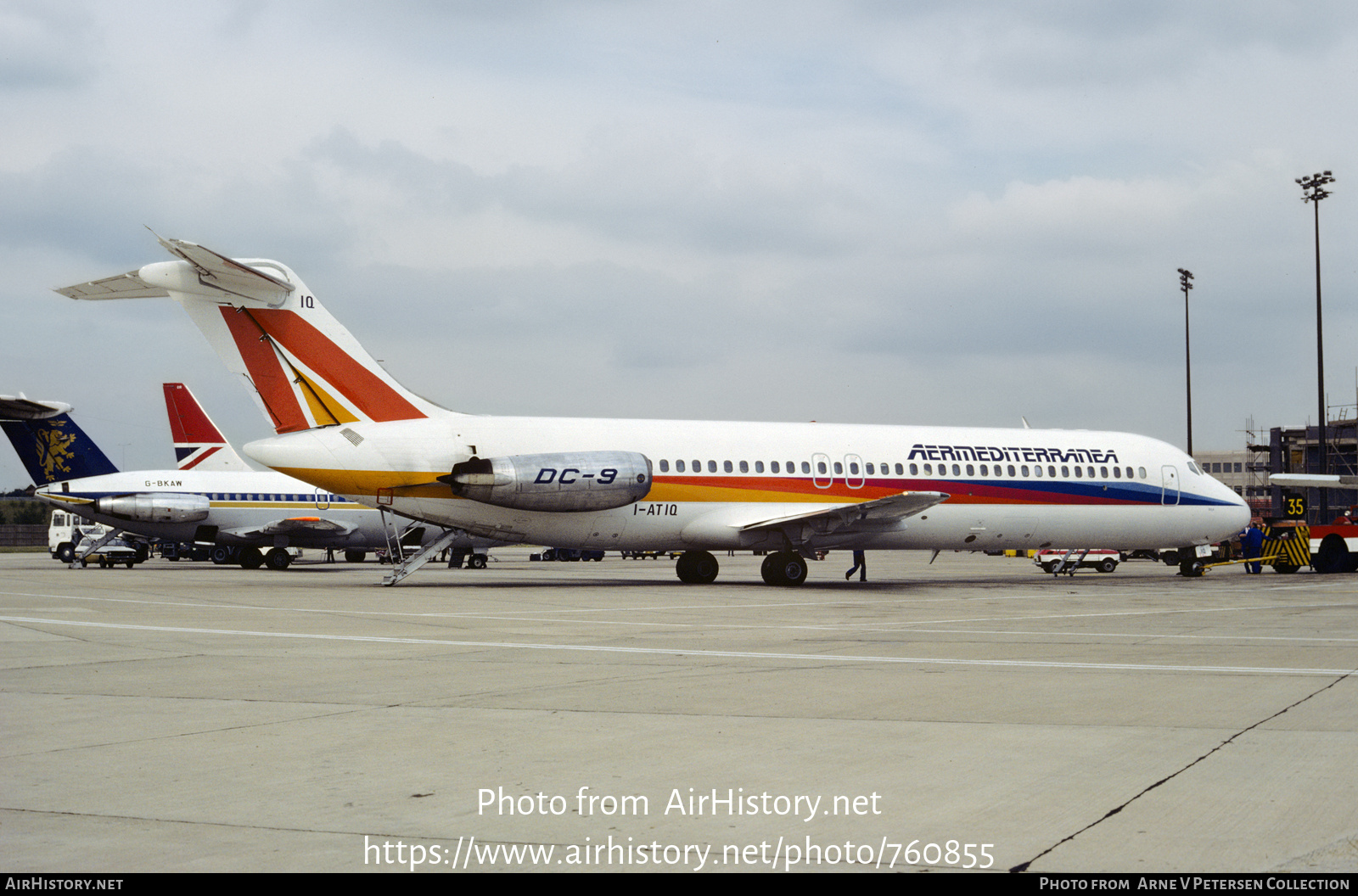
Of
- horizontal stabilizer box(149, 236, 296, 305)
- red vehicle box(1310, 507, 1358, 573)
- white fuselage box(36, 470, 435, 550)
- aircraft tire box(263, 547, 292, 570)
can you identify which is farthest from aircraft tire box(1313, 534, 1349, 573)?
aircraft tire box(263, 547, 292, 570)

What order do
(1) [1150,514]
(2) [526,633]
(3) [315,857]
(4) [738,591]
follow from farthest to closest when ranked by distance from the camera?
(1) [1150,514]
(4) [738,591]
(2) [526,633]
(3) [315,857]

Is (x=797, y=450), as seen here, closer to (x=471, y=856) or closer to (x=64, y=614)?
(x=64, y=614)

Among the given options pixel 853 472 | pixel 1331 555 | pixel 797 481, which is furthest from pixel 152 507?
pixel 1331 555

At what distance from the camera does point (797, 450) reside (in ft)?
92.0

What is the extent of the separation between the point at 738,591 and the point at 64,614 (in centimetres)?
1333

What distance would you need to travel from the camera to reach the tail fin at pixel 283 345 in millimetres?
23938

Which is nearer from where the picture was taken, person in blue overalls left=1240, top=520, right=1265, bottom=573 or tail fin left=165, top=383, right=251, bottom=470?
person in blue overalls left=1240, top=520, right=1265, bottom=573

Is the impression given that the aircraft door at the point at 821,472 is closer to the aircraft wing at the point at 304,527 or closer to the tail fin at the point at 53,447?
the aircraft wing at the point at 304,527

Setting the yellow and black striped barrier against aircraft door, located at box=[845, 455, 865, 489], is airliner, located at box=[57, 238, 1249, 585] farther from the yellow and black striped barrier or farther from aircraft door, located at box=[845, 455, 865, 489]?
the yellow and black striped barrier

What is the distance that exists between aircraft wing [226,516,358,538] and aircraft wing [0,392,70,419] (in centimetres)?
796

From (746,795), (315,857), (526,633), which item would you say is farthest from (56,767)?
(526,633)

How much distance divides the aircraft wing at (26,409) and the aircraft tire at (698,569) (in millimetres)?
27098

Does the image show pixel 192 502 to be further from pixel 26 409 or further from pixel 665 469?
pixel 665 469

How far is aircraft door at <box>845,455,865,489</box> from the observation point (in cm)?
2827
